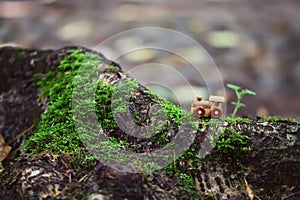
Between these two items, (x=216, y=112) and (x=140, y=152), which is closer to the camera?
(x=140, y=152)

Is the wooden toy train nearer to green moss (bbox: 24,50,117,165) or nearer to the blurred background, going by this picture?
green moss (bbox: 24,50,117,165)

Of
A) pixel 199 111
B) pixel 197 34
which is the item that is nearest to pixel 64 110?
pixel 199 111

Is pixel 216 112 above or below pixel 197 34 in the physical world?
below

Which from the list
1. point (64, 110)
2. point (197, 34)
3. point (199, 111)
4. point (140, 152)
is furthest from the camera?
point (197, 34)

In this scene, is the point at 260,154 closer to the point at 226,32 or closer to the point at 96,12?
the point at 226,32

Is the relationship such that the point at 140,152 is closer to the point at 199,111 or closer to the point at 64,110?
the point at 199,111

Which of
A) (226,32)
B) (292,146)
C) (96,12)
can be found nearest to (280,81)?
(226,32)
